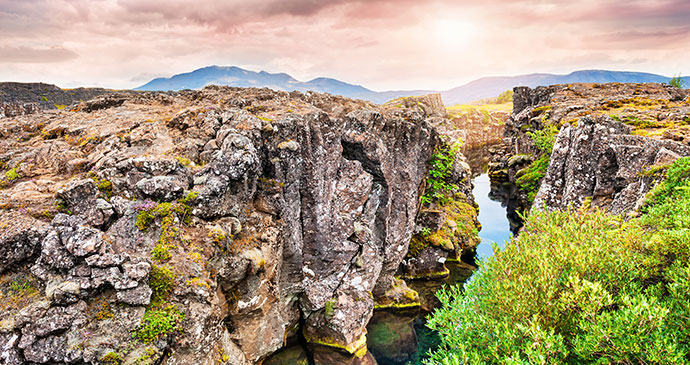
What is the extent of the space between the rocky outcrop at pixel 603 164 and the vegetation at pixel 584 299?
9.12m

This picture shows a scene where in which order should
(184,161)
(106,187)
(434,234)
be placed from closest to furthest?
1. (106,187)
2. (184,161)
3. (434,234)

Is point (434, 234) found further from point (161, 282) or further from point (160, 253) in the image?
point (161, 282)

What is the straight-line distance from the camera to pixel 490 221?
60938 mm

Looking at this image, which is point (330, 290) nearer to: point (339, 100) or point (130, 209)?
point (130, 209)

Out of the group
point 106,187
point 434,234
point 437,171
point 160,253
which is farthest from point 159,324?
point 437,171

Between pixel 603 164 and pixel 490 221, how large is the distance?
3097 cm

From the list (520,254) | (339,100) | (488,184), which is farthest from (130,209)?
(488,184)

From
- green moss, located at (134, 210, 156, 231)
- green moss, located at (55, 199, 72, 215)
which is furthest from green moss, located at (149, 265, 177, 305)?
green moss, located at (55, 199, 72, 215)

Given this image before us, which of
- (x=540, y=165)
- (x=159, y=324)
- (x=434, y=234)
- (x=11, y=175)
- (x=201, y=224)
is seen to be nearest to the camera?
(x=159, y=324)

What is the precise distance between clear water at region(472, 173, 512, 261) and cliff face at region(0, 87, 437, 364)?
2237 centimetres

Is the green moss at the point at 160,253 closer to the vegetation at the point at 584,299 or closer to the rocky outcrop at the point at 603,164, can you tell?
the vegetation at the point at 584,299

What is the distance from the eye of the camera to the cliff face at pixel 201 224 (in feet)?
44.9

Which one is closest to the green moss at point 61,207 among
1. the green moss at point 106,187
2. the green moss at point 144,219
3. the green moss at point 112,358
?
the green moss at point 106,187

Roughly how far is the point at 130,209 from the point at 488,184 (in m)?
85.5
